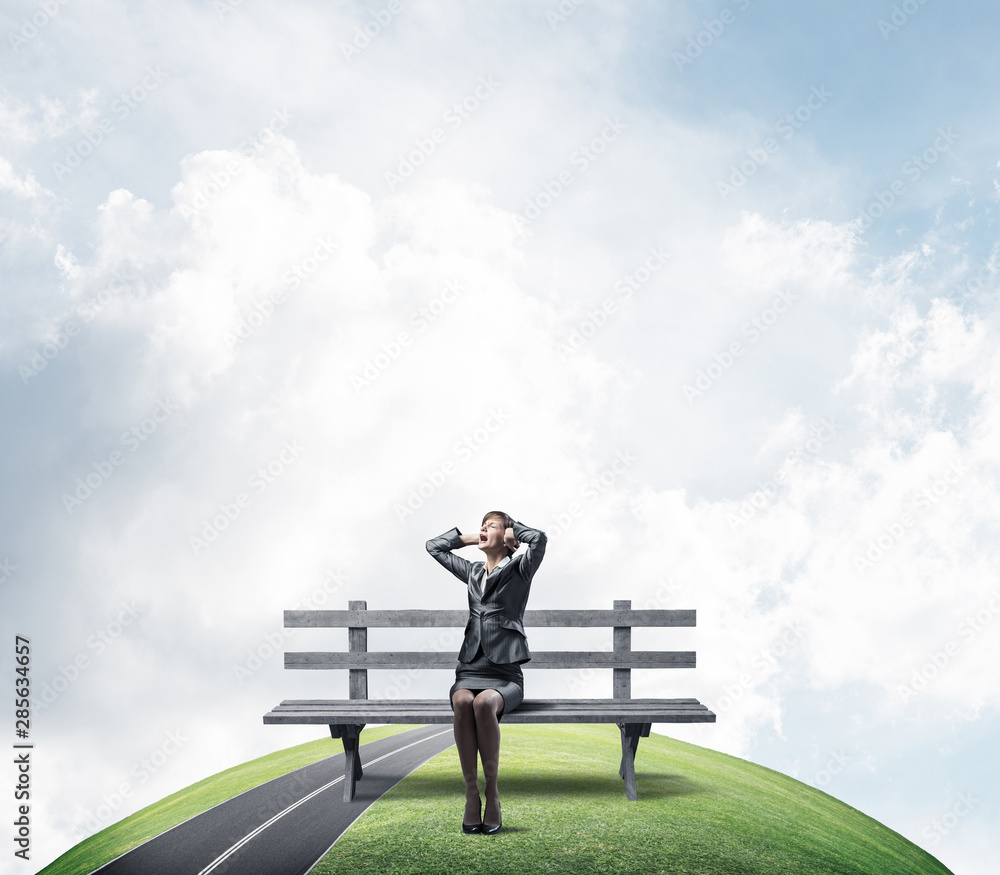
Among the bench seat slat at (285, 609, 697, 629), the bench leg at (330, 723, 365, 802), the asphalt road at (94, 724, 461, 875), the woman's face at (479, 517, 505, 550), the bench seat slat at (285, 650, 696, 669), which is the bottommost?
the asphalt road at (94, 724, 461, 875)

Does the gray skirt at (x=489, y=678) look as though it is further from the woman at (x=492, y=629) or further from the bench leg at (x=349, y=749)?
the bench leg at (x=349, y=749)

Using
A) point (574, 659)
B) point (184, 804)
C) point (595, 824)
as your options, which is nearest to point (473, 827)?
point (595, 824)

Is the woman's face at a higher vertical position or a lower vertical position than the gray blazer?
higher

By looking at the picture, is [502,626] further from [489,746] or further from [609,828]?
[609,828]

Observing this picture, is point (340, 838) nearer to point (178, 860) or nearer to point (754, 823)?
point (178, 860)

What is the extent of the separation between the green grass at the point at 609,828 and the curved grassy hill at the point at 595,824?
14 mm

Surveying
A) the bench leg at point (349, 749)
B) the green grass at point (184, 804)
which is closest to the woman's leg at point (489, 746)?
the bench leg at point (349, 749)

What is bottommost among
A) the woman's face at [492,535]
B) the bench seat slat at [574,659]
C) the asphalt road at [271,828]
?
the asphalt road at [271,828]

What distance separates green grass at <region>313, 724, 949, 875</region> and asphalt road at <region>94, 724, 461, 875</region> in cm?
22

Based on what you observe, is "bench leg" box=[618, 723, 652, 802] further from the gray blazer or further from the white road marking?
the white road marking

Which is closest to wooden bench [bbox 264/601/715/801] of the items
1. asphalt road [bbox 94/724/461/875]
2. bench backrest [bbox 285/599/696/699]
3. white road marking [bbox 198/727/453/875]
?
bench backrest [bbox 285/599/696/699]

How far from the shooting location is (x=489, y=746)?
20.4ft

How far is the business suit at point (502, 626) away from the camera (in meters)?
6.68

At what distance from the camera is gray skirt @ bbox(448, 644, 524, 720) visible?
6.59 metres
